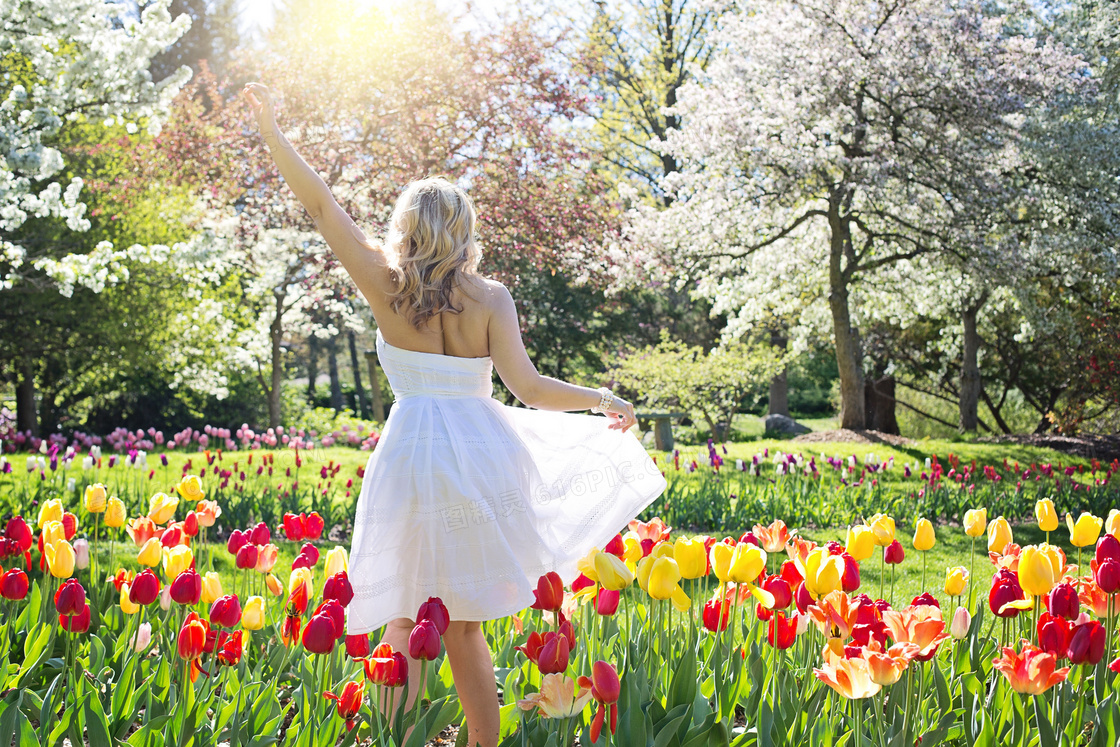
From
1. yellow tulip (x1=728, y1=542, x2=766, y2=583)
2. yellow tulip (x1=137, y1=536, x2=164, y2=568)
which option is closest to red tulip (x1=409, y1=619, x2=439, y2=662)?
yellow tulip (x1=728, y1=542, x2=766, y2=583)

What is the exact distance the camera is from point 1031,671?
1852 mm

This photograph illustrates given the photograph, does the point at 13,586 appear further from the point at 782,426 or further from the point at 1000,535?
the point at 782,426

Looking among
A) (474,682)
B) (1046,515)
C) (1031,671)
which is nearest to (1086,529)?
(1046,515)

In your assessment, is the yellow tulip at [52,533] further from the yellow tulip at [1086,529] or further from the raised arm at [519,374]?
the yellow tulip at [1086,529]

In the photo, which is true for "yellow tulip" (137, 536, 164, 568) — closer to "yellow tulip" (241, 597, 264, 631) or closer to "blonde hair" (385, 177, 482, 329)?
"yellow tulip" (241, 597, 264, 631)

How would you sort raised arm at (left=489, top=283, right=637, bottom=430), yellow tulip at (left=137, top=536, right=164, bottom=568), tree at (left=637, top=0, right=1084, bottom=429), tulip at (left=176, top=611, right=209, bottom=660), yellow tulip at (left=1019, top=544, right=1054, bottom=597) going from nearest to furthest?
tulip at (left=176, top=611, right=209, bottom=660) → yellow tulip at (left=1019, top=544, right=1054, bottom=597) → raised arm at (left=489, top=283, right=637, bottom=430) → yellow tulip at (left=137, top=536, right=164, bottom=568) → tree at (left=637, top=0, right=1084, bottom=429)

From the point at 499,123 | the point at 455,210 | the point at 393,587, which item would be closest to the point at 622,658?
the point at 393,587

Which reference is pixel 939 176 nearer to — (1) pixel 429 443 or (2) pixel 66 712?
(1) pixel 429 443

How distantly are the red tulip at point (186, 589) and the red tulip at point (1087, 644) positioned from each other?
2.15 meters

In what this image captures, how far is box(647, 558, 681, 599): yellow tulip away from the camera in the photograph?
2.25 metres

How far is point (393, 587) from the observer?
2.31m

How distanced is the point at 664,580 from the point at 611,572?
0.50 feet

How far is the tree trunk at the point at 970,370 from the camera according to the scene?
14281mm

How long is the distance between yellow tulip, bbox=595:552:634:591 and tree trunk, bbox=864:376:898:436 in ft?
55.0
